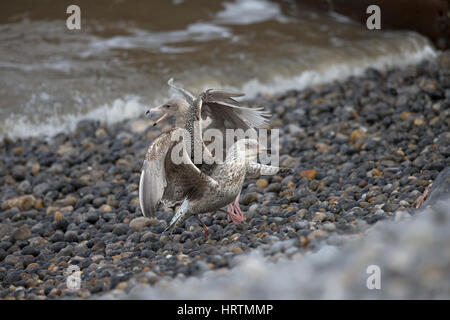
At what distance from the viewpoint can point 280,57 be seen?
30.1 ft

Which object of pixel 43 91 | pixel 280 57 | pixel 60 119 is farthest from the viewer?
pixel 280 57

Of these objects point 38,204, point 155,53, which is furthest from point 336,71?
point 38,204

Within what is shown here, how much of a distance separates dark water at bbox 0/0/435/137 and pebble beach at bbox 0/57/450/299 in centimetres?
55

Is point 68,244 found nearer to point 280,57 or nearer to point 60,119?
point 60,119

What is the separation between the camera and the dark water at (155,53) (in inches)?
320

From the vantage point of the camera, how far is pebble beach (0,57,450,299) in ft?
11.0

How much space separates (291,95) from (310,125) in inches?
50.2

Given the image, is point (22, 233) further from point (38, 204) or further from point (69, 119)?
point (69, 119)

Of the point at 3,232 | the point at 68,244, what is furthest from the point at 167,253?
the point at 3,232

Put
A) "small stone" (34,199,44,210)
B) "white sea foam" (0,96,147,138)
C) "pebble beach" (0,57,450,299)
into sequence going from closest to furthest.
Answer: "pebble beach" (0,57,450,299)
"small stone" (34,199,44,210)
"white sea foam" (0,96,147,138)

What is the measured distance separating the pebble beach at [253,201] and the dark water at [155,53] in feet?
1.79

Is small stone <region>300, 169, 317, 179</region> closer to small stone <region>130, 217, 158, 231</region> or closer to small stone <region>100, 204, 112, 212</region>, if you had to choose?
small stone <region>130, 217, 158, 231</region>

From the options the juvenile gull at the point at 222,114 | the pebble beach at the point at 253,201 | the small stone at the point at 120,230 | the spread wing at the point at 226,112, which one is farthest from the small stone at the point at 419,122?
the small stone at the point at 120,230

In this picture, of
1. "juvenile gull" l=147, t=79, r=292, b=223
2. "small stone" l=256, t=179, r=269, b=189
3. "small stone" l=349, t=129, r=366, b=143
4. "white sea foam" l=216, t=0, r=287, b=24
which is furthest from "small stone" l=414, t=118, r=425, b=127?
"white sea foam" l=216, t=0, r=287, b=24
